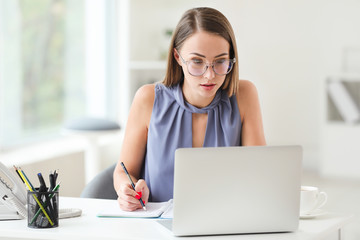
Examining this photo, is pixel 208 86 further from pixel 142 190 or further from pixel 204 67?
pixel 142 190

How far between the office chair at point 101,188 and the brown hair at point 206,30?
1.55 ft

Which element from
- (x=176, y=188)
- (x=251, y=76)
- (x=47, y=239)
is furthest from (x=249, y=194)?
(x=251, y=76)

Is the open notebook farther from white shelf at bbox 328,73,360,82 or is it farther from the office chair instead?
white shelf at bbox 328,73,360,82

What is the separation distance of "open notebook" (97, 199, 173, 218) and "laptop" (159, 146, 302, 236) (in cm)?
21

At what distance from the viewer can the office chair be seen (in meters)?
2.16

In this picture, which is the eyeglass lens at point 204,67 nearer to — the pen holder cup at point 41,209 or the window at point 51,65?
the pen holder cup at point 41,209

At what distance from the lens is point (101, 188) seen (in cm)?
218

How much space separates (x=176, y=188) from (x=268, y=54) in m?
4.78

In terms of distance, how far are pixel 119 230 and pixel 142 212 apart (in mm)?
219

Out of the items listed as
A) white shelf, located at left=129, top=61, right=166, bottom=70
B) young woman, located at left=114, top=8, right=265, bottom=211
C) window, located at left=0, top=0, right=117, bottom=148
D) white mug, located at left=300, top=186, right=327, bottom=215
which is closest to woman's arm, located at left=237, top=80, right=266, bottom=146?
young woman, located at left=114, top=8, right=265, bottom=211

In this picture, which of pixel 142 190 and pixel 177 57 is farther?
pixel 177 57

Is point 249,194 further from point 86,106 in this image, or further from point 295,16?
point 295,16

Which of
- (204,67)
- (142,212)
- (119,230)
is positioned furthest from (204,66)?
(119,230)

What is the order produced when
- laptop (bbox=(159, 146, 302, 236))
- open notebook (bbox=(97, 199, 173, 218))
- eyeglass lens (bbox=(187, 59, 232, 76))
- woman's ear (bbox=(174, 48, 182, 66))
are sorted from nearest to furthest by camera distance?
laptop (bbox=(159, 146, 302, 236)) → open notebook (bbox=(97, 199, 173, 218)) → eyeglass lens (bbox=(187, 59, 232, 76)) → woman's ear (bbox=(174, 48, 182, 66))
